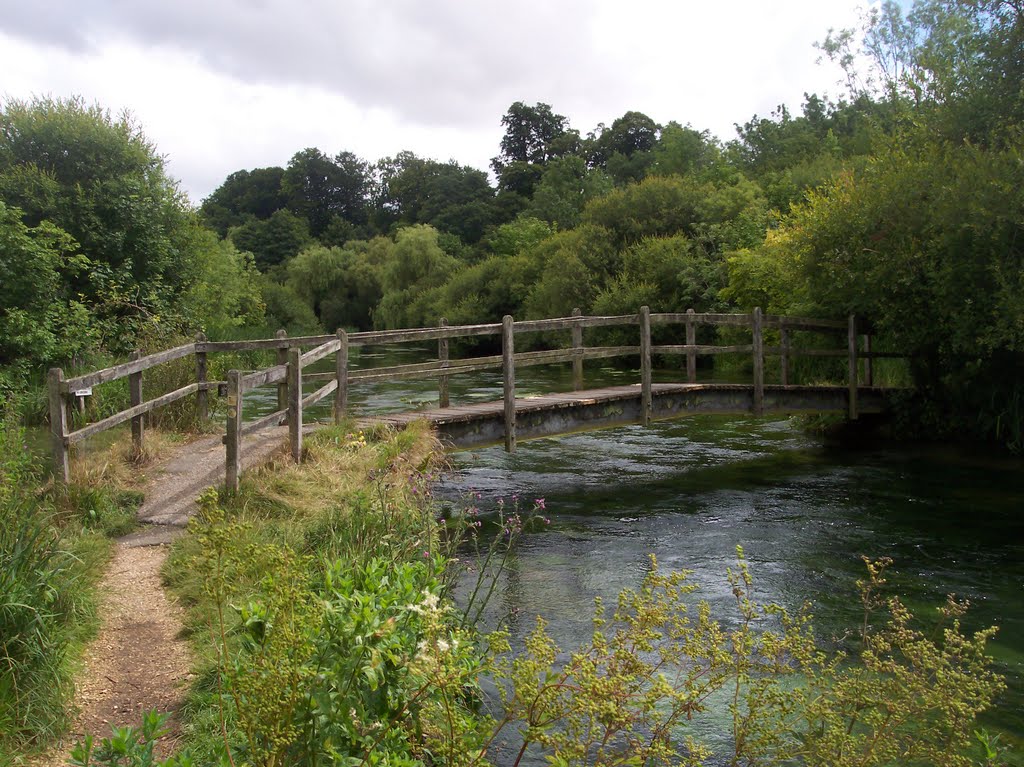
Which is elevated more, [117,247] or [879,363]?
[117,247]

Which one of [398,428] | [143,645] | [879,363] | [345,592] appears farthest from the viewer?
[879,363]

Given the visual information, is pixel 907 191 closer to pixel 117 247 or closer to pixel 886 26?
pixel 117 247

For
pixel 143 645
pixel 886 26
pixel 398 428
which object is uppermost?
pixel 886 26

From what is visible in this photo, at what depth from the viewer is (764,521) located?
1134 centimetres

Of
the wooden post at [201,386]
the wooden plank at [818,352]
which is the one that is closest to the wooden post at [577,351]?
the wooden plank at [818,352]

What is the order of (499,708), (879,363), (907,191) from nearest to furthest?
(499,708) → (907,191) → (879,363)

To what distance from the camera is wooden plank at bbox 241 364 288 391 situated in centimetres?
837

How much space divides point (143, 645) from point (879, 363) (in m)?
17.0

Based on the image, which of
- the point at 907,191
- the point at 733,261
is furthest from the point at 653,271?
the point at 907,191

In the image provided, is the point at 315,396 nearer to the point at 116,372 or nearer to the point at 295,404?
the point at 295,404

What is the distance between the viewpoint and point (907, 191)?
15.1 metres

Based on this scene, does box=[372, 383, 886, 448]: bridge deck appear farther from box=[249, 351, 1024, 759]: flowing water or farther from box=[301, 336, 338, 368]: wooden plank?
box=[301, 336, 338, 368]: wooden plank

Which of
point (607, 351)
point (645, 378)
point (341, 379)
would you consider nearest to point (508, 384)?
point (607, 351)

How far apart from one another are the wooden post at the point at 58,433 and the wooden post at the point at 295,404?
2.01 meters
